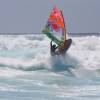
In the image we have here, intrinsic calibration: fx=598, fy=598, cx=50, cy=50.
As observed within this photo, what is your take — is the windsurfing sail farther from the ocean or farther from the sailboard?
the ocean

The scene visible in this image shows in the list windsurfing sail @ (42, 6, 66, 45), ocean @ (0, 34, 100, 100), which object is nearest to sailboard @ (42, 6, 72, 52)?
windsurfing sail @ (42, 6, 66, 45)

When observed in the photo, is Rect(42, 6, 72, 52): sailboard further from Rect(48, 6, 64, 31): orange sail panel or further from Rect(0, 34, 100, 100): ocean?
Rect(0, 34, 100, 100): ocean

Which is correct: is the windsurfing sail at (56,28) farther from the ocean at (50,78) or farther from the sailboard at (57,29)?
the ocean at (50,78)

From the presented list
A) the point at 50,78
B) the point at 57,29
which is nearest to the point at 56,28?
the point at 57,29

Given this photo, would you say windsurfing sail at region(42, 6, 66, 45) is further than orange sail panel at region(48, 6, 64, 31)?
No

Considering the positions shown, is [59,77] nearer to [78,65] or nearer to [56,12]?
[78,65]

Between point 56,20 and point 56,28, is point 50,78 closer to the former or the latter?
point 56,28

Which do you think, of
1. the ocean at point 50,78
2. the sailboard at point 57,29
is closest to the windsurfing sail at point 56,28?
the sailboard at point 57,29

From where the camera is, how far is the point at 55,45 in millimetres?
36031

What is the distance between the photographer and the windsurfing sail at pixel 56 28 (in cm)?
3650

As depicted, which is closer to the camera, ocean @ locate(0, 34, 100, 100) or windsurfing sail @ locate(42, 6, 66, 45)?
ocean @ locate(0, 34, 100, 100)

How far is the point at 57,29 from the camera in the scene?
37156 mm

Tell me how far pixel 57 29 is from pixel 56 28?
3.7 inches

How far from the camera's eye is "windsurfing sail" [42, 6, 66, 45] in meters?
36.5
